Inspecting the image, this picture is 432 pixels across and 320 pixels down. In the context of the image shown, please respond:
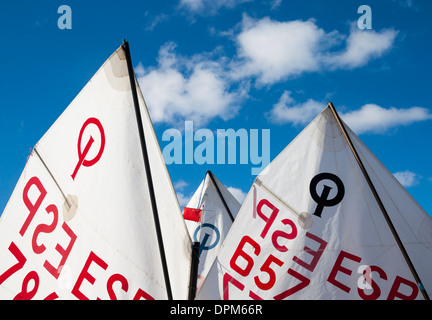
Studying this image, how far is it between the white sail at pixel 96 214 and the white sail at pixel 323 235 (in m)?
1.81

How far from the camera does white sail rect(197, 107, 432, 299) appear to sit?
8.75 m

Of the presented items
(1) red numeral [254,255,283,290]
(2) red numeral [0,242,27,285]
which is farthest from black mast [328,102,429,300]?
(2) red numeral [0,242,27,285]

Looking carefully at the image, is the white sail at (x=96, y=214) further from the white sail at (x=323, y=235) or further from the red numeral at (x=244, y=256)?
the white sail at (x=323, y=235)

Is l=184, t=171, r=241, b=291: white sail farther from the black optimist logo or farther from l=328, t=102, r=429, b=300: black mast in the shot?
l=328, t=102, r=429, b=300: black mast

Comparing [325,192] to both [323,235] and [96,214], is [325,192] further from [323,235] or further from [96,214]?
[96,214]

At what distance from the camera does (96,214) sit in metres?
8.03

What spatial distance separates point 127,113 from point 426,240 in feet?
22.3

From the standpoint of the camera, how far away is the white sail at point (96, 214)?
7.62 m

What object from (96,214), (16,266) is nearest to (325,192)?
(96,214)

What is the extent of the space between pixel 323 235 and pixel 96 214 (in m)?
4.69

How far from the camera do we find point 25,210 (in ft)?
29.8

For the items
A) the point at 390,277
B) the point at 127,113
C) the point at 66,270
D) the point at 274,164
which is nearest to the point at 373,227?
the point at 390,277

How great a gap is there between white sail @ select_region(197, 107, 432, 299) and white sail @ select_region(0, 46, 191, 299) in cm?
181
